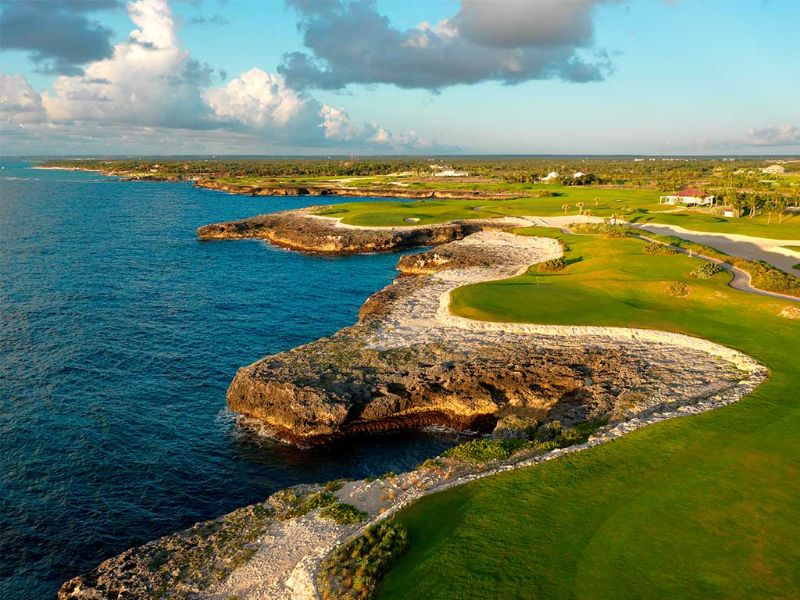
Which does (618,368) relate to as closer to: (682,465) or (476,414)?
(476,414)

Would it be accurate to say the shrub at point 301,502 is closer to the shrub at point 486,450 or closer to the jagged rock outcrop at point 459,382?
the shrub at point 486,450

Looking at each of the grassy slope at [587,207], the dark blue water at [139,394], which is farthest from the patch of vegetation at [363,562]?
the grassy slope at [587,207]

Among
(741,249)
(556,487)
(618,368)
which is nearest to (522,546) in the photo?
(556,487)

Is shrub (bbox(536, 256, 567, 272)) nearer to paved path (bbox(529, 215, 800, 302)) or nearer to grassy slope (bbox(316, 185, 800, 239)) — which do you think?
paved path (bbox(529, 215, 800, 302))

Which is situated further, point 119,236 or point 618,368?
point 119,236

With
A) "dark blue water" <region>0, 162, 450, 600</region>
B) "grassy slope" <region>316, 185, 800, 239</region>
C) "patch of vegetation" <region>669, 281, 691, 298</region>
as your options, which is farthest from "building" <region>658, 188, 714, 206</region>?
"patch of vegetation" <region>669, 281, 691, 298</region>

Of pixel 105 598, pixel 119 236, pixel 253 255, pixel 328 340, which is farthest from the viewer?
pixel 119 236
